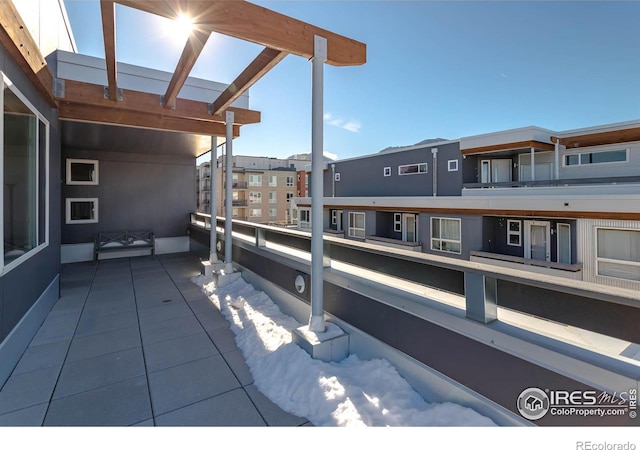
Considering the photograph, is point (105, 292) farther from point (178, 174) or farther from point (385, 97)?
point (385, 97)


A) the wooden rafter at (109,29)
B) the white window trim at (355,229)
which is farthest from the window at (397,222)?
the wooden rafter at (109,29)

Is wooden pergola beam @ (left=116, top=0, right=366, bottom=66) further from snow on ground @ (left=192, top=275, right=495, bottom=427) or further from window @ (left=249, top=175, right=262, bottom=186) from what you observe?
window @ (left=249, top=175, right=262, bottom=186)

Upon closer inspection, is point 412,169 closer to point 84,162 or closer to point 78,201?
point 84,162

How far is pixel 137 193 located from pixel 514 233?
11490mm

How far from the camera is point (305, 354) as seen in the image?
253 centimetres

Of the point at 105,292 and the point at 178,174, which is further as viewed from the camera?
the point at 178,174

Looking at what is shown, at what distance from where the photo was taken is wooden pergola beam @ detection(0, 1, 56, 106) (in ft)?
7.04

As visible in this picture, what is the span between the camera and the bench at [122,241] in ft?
24.5

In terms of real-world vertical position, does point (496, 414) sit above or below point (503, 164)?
below

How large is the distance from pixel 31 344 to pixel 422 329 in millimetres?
3819

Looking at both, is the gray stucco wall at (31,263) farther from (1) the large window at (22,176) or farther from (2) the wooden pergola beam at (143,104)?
(2) the wooden pergola beam at (143,104)

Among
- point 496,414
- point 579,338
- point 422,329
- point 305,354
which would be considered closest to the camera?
point 579,338

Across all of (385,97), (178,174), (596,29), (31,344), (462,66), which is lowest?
(31,344)

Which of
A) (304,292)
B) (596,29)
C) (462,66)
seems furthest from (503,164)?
(304,292)
